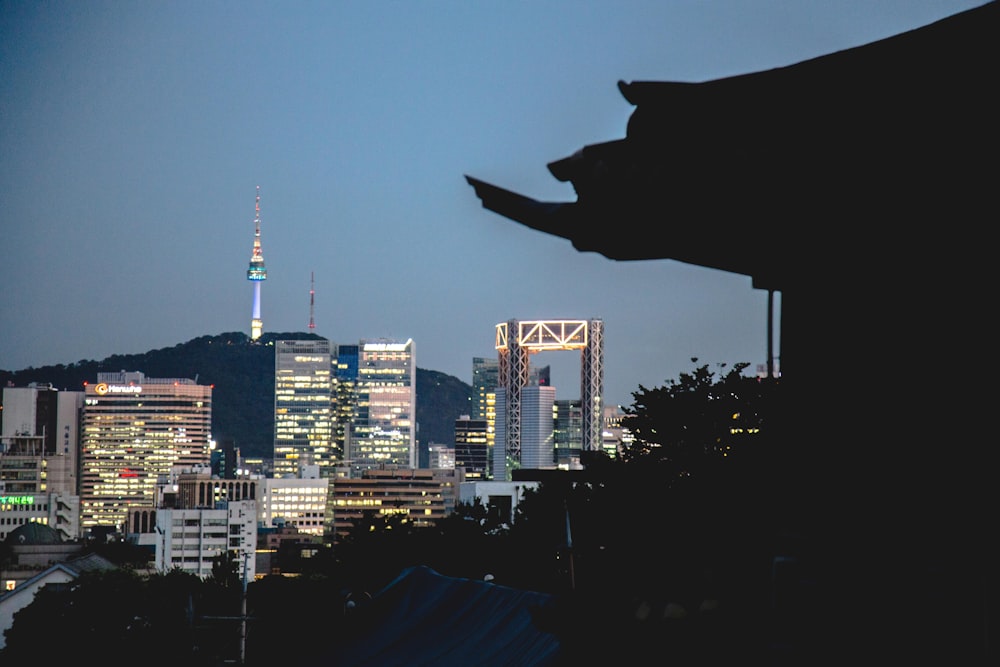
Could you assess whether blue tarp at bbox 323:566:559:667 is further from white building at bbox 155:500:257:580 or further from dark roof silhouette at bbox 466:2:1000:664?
white building at bbox 155:500:257:580

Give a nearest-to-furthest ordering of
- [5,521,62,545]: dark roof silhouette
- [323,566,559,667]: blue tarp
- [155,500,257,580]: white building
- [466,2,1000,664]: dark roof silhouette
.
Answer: [466,2,1000,664]: dark roof silhouette
[323,566,559,667]: blue tarp
[5,521,62,545]: dark roof silhouette
[155,500,257,580]: white building

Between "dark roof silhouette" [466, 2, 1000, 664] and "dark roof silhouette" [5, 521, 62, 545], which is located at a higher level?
"dark roof silhouette" [466, 2, 1000, 664]

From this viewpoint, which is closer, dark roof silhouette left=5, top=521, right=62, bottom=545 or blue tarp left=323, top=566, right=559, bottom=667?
blue tarp left=323, top=566, right=559, bottom=667

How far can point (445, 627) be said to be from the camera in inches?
650

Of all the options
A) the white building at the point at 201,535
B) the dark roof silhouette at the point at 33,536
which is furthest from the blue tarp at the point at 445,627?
the white building at the point at 201,535

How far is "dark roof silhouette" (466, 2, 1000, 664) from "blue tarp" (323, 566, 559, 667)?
6.92 metres

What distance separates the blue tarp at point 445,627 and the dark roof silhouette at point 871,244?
692cm

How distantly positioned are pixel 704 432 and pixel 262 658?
50.6ft

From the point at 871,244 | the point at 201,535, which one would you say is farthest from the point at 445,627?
the point at 201,535

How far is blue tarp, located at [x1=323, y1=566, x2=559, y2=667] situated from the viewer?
46.3 ft

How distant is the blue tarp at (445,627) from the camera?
46.3 ft

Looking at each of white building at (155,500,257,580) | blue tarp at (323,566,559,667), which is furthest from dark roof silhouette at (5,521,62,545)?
blue tarp at (323,566,559,667)

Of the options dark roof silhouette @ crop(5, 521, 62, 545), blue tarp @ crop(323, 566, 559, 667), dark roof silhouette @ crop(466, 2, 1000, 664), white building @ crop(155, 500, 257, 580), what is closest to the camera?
dark roof silhouette @ crop(466, 2, 1000, 664)

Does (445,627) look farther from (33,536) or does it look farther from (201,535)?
(201,535)
